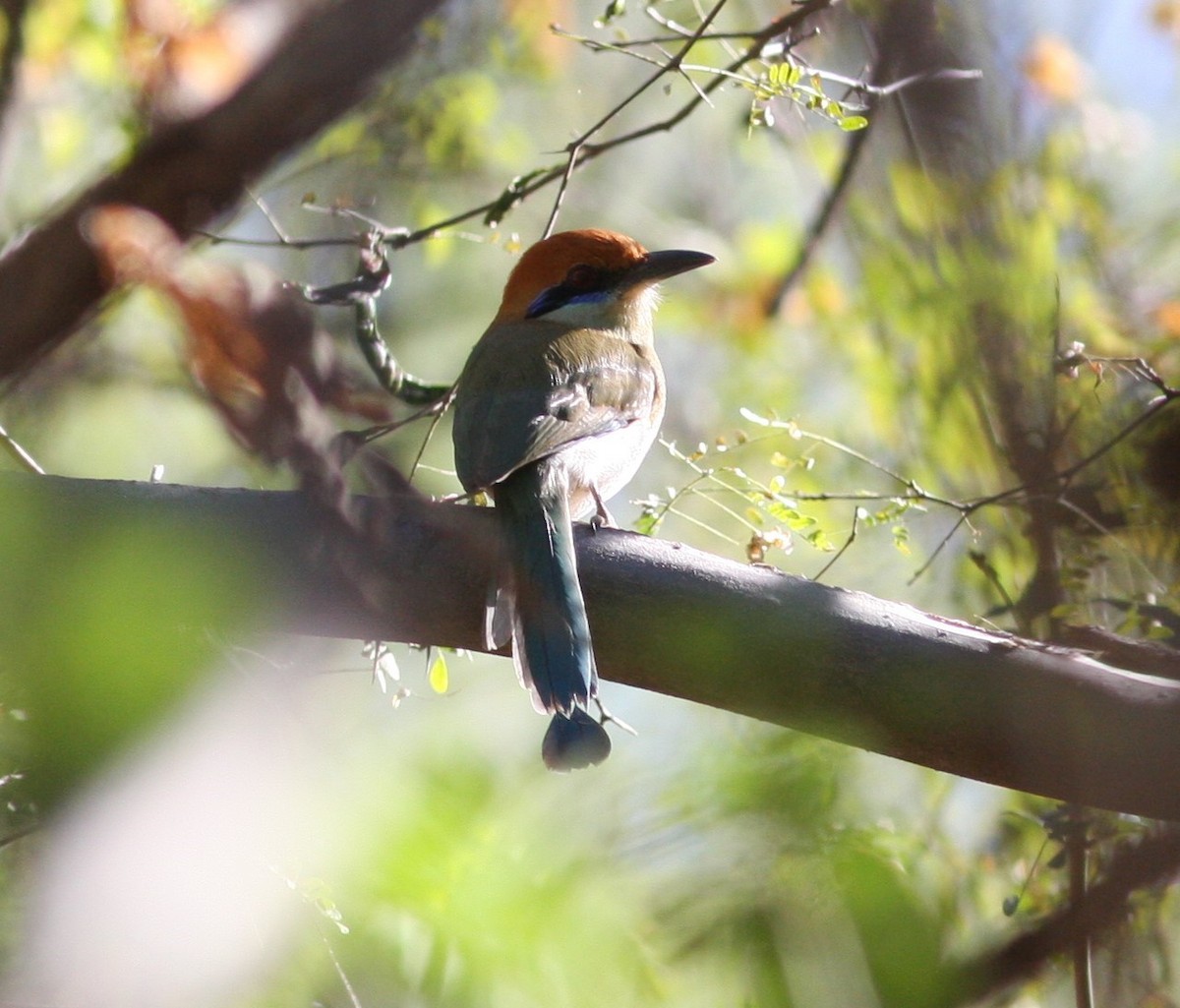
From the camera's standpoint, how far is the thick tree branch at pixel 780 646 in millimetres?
2291

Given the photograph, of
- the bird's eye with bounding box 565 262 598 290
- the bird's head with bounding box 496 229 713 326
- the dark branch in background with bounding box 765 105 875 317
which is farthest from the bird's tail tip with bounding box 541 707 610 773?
the bird's eye with bounding box 565 262 598 290

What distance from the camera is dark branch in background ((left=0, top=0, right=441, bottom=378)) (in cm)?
120

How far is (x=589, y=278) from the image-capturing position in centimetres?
444

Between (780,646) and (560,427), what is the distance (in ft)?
3.92

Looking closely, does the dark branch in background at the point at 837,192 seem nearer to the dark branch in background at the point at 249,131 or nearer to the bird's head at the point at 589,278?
the bird's head at the point at 589,278

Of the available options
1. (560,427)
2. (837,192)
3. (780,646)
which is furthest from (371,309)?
(837,192)

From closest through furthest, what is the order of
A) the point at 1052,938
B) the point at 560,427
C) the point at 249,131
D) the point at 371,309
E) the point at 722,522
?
the point at 1052,938
the point at 249,131
the point at 371,309
the point at 560,427
the point at 722,522

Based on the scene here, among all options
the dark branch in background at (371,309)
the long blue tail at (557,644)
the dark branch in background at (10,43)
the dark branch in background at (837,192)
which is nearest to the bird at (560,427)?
the long blue tail at (557,644)

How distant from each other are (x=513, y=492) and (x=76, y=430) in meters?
3.80

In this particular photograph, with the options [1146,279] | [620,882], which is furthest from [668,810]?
[1146,279]

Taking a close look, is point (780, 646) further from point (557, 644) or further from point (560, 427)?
point (560, 427)

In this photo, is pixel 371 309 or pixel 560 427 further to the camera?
pixel 560 427

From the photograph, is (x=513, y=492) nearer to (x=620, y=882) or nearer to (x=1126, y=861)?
(x=620, y=882)

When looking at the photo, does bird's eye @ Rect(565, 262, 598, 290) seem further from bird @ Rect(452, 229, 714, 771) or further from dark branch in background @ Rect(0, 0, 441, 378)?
dark branch in background @ Rect(0, 0, 441, 378)
